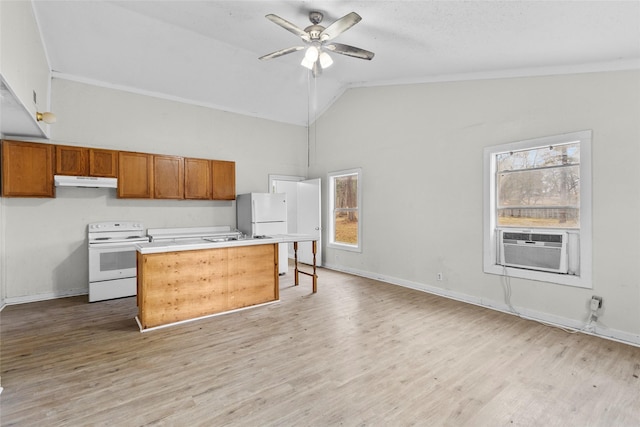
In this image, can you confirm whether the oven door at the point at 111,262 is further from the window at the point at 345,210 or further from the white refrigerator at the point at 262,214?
the window at the point at 345,210

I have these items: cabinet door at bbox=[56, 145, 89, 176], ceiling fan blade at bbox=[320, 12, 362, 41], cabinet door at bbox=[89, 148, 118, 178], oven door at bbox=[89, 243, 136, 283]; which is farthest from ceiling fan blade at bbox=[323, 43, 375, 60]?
oven door at bbox=[89, 243, 136, 283]

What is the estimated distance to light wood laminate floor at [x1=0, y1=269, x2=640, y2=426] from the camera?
1.94 metres

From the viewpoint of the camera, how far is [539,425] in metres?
1.84

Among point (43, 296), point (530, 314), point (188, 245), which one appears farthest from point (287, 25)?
point (43, 296)

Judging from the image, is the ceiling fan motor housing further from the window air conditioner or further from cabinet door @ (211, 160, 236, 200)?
the window air conditioner

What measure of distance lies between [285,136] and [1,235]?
484 cm

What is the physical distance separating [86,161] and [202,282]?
2.60 metres

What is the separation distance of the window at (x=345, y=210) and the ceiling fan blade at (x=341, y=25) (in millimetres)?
3064

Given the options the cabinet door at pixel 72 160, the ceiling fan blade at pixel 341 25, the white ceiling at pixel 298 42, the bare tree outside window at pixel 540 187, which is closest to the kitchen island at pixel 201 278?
the cabinet door at pixel 72 160

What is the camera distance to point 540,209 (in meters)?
3.55

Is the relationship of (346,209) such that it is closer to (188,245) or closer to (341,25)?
(188,245)

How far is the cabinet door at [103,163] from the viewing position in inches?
171

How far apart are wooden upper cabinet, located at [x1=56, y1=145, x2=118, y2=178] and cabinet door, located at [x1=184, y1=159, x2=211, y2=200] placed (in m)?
1.02

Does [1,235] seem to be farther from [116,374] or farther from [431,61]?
[431,61]
